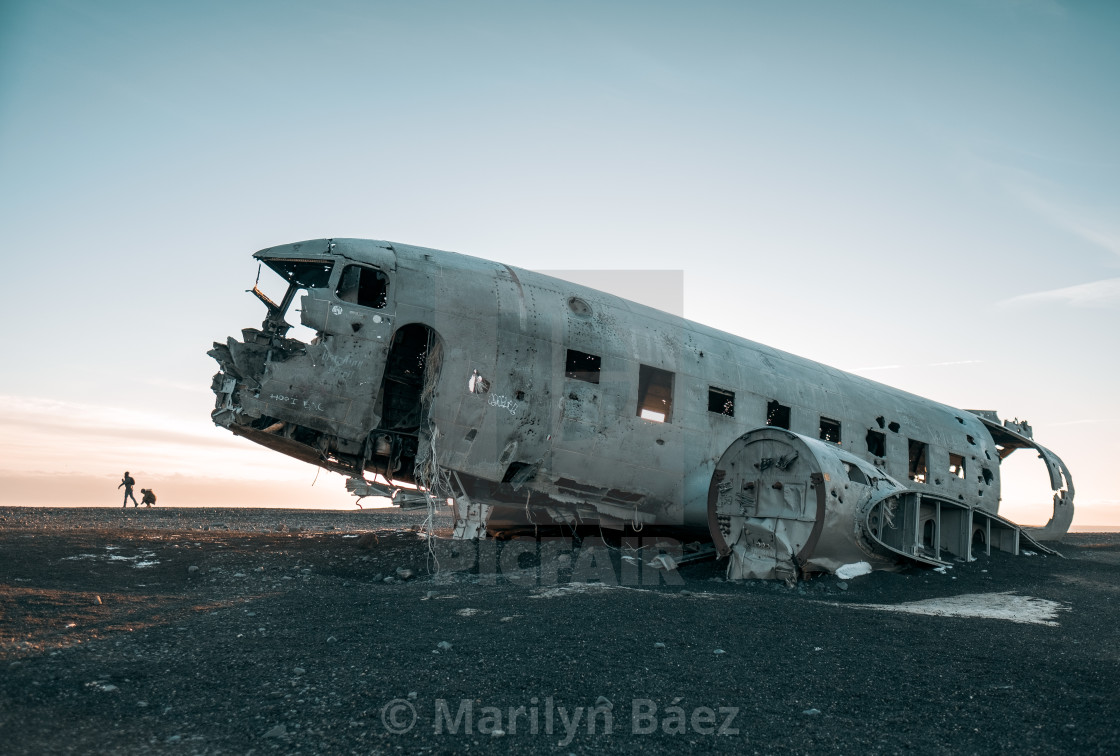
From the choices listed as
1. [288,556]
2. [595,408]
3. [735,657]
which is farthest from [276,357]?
[735,657]

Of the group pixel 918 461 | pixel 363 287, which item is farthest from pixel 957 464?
pixel 363 287

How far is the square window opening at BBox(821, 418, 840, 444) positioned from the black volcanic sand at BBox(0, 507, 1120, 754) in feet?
18.0

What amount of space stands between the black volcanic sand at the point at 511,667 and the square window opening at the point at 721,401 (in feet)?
14.0

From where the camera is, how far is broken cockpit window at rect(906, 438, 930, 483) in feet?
60.4

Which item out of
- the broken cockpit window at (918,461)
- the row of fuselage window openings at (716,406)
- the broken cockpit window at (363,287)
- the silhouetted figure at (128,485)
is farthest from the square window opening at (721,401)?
the silhouetted figure at (128,485)

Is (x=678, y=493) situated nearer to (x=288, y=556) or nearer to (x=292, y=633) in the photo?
(x=288, y=556)

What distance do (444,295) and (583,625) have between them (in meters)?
5.94

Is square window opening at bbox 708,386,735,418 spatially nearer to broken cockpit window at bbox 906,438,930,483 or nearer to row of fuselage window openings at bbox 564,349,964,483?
row of fuselage window openings at bbox 564,349,964,483

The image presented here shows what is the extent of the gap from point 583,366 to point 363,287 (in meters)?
4.06

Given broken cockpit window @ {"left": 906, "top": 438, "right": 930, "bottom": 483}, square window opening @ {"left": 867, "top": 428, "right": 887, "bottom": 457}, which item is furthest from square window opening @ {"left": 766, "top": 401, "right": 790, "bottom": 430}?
broken cockpit window @ {"left": 906, "top": 438, "right": 930, "bottom": 483}

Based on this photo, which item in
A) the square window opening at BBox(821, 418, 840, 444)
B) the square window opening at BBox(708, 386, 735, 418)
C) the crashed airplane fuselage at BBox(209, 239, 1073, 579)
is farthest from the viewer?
the square window opening at BBox(821, 418, 840, 444)

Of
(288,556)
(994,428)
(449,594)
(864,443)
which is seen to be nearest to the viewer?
(449,594)

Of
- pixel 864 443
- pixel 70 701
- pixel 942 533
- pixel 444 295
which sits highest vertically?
pixel 444 295

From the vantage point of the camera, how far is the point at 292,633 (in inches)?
289
